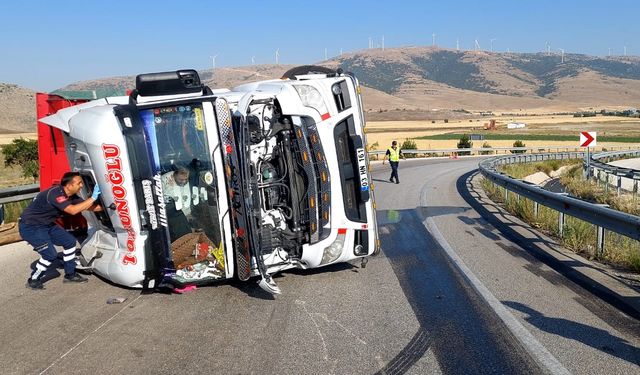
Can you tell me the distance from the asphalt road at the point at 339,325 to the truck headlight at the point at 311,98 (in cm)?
208

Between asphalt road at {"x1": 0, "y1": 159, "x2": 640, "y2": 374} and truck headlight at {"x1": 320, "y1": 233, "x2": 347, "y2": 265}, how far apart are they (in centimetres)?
31

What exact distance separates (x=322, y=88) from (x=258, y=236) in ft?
6.30

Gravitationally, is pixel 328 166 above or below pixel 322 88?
below

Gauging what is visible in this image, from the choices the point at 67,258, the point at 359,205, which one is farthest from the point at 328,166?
the point at 67,258

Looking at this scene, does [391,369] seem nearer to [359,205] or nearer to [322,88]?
[359,205]

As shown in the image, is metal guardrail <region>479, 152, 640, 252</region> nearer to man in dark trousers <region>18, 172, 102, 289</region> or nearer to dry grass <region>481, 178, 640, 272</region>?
dry grass <region>481, 178, 640, 272</region>

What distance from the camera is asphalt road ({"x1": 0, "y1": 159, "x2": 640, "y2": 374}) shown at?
475 centimetres

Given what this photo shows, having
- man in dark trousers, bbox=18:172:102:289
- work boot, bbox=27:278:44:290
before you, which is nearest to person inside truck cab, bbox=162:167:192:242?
man in dark trousers, bbox=18:172:102:289

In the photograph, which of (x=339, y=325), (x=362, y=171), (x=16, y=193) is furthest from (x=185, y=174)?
(x=16, y=193)

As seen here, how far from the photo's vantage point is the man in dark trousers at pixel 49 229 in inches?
281

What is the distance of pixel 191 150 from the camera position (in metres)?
6.57

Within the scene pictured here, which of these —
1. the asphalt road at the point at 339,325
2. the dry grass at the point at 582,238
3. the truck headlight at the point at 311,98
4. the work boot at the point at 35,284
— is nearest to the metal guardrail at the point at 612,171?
the dry grass at the point at 582,238

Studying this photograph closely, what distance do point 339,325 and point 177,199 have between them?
89.4 inches

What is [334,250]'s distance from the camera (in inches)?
284
